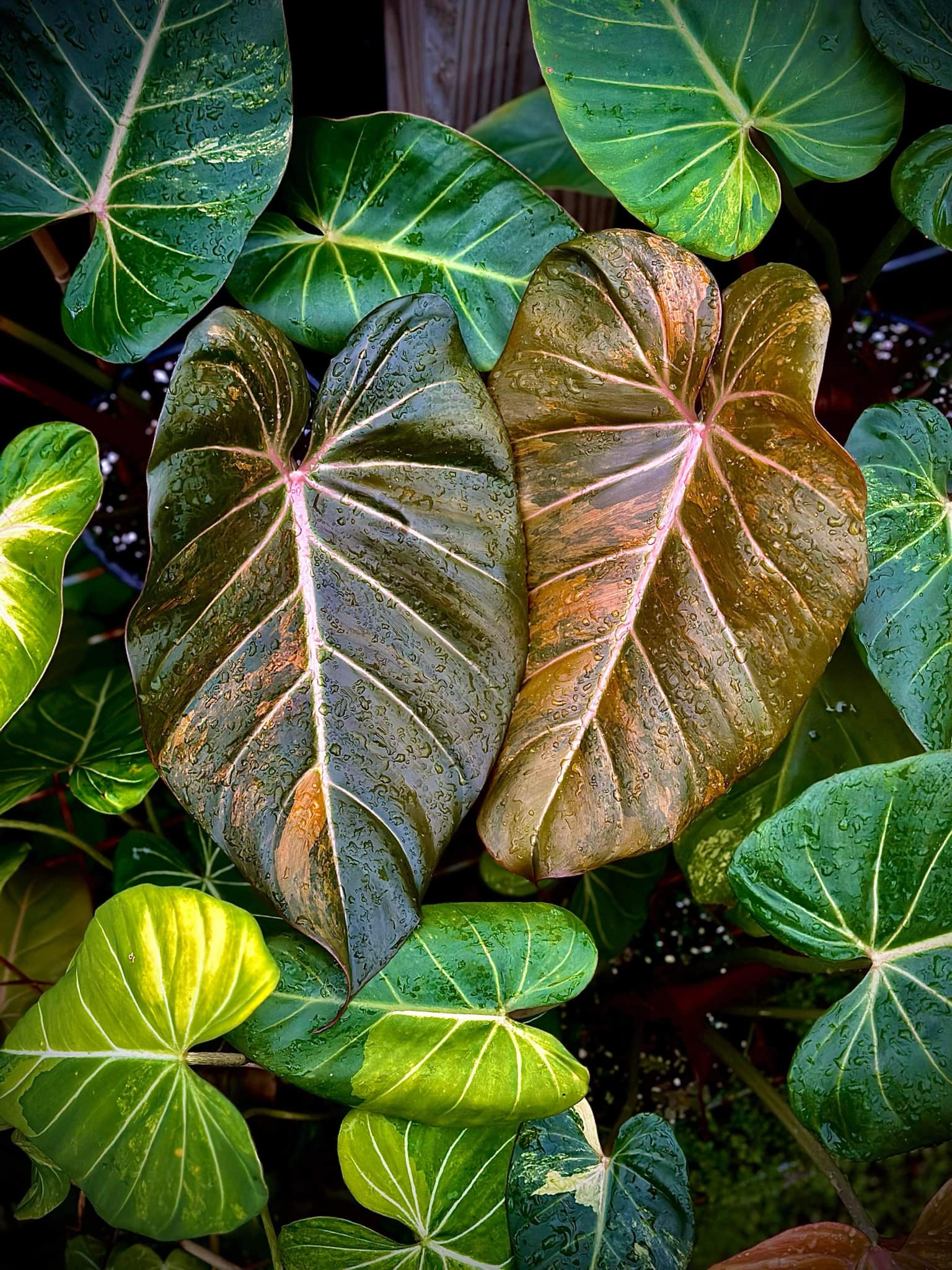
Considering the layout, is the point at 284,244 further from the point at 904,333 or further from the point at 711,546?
the point at 904,333

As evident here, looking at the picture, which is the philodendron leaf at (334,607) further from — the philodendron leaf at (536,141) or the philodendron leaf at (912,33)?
the philodendron leaf at (912,33)

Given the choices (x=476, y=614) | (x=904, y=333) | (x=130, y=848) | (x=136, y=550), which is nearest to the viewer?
(x=476, y=614)

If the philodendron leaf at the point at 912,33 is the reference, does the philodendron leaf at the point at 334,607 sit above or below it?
below

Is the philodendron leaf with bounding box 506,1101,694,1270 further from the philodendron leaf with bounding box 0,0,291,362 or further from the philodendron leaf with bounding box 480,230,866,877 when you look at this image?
the philodendron leaf with bounding box 0,0,291,362

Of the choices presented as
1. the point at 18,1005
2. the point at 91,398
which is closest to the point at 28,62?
the point at 91,398

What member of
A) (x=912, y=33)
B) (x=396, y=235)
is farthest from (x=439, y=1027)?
(x=912, y=33)

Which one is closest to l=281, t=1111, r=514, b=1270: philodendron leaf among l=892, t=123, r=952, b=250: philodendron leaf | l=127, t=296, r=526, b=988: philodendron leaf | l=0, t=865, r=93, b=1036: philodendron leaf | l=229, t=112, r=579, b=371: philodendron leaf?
l=127, t=296, r=526, b=988: philodendron leaf

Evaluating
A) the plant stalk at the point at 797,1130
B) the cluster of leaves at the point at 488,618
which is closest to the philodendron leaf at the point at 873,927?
the cluster of leaves at the point at 488,618
